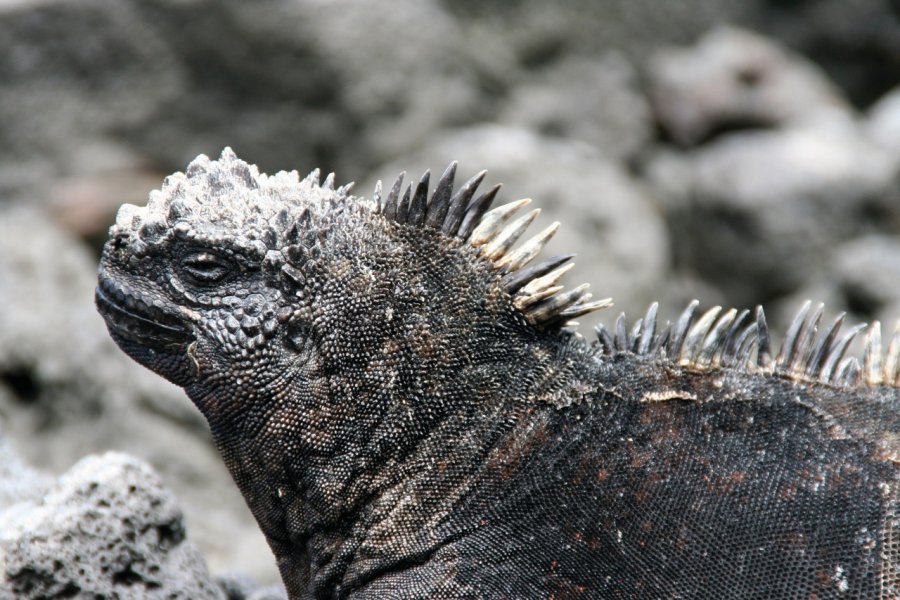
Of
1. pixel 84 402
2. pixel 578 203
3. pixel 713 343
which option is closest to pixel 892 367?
pixel 713 343

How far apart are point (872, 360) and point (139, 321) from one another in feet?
7.98

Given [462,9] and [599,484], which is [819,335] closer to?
[599,484]

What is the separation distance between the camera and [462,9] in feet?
37.6

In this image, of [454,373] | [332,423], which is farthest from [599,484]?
[332,423]

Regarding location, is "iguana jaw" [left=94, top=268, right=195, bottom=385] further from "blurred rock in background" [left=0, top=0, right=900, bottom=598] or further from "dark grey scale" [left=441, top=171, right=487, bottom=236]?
"blurred rock in background" [left=0, top=0, right=900, bottom=598]

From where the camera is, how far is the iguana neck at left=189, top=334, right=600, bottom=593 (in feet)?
10.2

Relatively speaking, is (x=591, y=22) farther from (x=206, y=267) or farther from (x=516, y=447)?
(x=516, y=447)

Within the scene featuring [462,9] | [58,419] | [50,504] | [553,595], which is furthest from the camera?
[462,9]

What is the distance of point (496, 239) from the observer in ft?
10.9

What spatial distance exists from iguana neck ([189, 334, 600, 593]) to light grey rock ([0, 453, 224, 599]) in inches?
32.2

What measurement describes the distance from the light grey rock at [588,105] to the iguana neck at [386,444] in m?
8.85

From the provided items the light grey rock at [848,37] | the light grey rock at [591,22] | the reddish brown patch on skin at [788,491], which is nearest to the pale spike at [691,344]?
the reddish brown patch on skin at [788,491]

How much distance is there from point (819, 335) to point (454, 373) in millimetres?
1236

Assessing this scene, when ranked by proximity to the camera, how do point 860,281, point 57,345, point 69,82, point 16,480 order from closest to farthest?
point 16,480 → point 57,345 → point 860,281 → point 69,82
